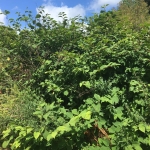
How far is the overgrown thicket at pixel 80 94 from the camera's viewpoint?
2812mm

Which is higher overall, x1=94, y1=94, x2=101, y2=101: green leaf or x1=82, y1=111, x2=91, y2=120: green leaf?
x1=94, y1=94, x2=101, y2=101: green leaf

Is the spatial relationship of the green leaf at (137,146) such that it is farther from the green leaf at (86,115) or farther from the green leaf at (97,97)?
the green leaf at (97,97)

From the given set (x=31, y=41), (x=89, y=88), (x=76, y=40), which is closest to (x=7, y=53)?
(x=31, y=41)

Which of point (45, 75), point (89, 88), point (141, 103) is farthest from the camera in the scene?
point (45, 75)

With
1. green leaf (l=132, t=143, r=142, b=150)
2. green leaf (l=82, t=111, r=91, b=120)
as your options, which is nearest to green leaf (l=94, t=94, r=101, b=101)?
green leaf (l=82, t=111, r=91, b=120)

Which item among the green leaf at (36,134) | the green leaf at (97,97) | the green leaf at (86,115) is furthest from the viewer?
the green leaf at (97,97)

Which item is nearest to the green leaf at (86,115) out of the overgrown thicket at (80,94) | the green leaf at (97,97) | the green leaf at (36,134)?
the overgrown thicket at (80,94)

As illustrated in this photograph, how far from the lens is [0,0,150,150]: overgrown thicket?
2.81m

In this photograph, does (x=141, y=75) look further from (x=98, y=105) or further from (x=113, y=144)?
(x=113, y=144)

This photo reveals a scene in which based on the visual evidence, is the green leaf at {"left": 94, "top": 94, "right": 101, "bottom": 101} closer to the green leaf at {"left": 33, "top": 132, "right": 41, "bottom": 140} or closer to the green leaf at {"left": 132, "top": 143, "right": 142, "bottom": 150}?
the green leaf at {"left": 132, "top": 143, "right": 142, "bottom": 150}

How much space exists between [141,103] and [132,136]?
0.48 metres

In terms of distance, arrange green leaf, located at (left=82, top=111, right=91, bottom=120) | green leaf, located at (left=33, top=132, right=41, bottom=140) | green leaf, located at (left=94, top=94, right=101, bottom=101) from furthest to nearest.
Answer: green leaf, located at (left=94, top=94, right=101, bottom=101)
green leaf, located at (left=82, top=111, right=91, bottom=120)
green leaf, located at (left=33, top=132, right=41, bottom=140)

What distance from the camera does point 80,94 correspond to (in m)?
3.40

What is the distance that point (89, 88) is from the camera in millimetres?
3256
